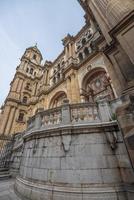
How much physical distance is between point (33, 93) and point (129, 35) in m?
27.0

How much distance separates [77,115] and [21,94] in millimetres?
27336

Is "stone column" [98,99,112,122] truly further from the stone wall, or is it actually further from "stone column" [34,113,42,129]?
"stone column" [34,113,42,129]

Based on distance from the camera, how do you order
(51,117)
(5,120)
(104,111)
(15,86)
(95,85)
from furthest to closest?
1. (15,86)
2. (5,120)
3. (95,85)
4. (51,117)
5. (104,111)

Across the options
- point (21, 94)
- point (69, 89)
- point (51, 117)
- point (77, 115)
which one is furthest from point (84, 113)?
point (21, 94)

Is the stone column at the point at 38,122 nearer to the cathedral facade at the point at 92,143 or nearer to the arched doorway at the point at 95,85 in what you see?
the cathedral facade at the point at 92,143

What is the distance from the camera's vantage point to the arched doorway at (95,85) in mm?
13566

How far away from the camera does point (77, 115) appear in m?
6.23

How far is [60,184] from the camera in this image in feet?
15.8

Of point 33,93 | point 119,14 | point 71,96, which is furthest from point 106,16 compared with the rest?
point 33,93

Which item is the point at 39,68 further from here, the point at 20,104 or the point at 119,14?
the point at 119,14

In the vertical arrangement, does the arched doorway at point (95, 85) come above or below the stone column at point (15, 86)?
below

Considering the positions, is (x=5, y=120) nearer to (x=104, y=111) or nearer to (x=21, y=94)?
(x=21, y=94)

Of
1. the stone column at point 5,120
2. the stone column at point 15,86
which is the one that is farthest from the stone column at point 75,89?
the stone column at point 15,86

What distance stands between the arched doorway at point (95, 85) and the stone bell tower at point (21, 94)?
18.1 m
